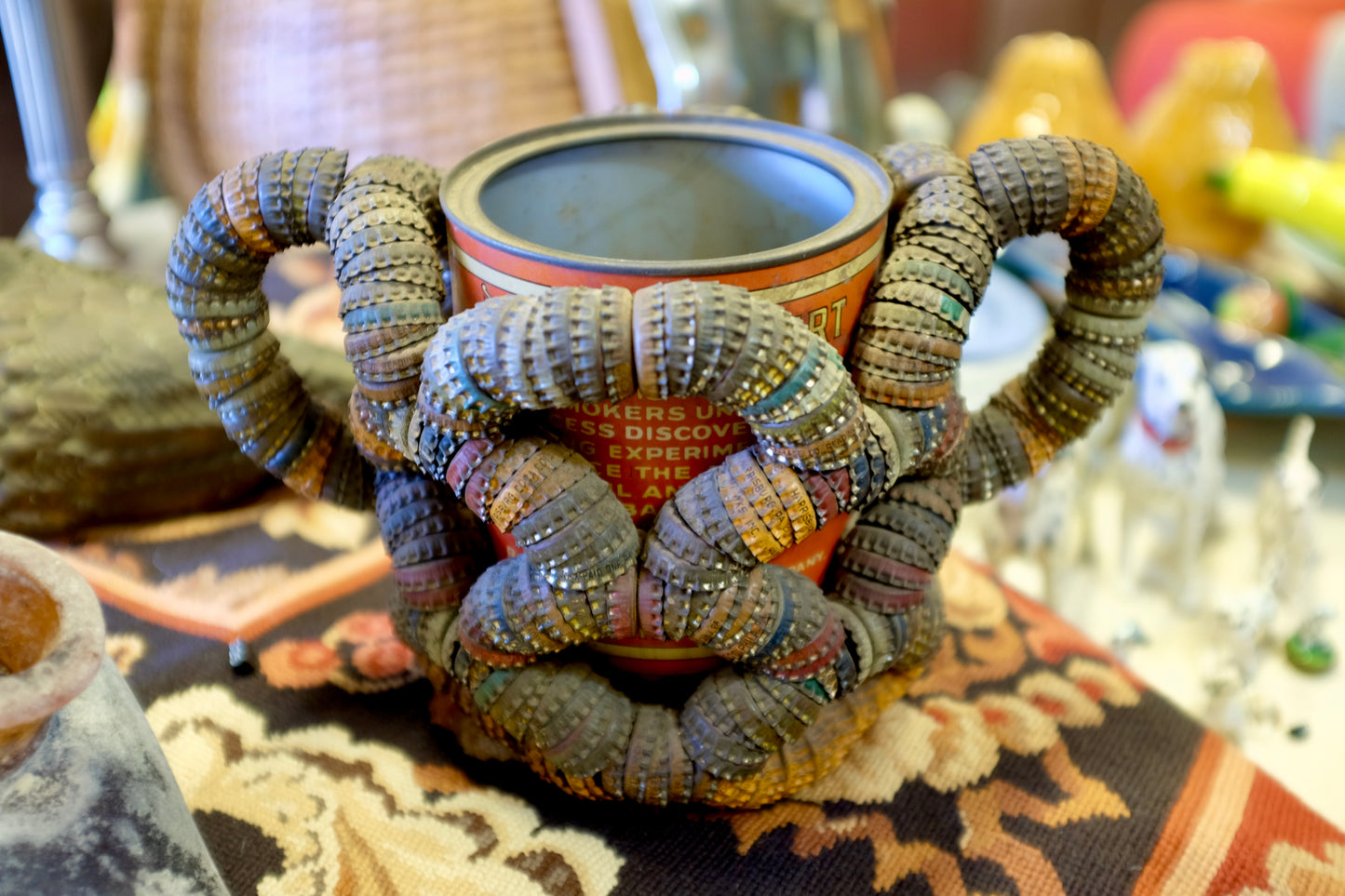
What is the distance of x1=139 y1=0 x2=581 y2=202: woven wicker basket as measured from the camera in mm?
709

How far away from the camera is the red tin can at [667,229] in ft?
1.03

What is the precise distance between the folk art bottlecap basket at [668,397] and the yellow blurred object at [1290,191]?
0.61 metres

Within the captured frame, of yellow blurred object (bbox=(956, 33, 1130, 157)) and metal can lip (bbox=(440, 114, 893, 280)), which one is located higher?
metal can lip (bbox=(440, 114, 893, 280))

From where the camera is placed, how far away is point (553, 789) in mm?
408

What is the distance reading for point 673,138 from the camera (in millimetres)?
403

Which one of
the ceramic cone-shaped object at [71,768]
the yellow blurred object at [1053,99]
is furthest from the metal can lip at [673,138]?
the yellow blurred object at [1053,99]

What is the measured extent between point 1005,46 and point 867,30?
2.54ft

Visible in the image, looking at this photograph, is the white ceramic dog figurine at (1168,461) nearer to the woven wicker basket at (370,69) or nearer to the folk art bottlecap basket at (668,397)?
the folk art bottlecap basket at (668,397)

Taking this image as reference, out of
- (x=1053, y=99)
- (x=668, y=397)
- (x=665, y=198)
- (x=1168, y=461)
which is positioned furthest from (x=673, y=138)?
(x=1053, y=99)

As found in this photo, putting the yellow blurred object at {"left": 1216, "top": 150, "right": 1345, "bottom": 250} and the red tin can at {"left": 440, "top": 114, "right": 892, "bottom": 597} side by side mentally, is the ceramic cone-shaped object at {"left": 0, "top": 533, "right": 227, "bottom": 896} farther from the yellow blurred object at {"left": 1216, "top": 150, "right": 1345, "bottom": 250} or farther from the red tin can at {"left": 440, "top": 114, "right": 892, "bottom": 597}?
the yellow blurred object at {"left": 1216, "top": 150, "right": 1345, "bottom": 250}

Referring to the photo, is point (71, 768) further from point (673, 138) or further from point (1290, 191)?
point (1290, 191)

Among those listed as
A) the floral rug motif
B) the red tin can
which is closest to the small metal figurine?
the floral rug motif

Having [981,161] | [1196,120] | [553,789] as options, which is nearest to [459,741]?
[553,789]

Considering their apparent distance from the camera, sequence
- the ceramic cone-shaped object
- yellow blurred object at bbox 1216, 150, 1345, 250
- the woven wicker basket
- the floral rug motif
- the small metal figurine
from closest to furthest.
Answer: the ceramic cone-shaped object < the floral rug motif < the small metal figurine < the woven wicker basket < yellow blurred object at bbox 1216, 150, 1345, 250
